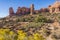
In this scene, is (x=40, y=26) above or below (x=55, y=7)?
below

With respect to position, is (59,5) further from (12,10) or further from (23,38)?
(23,38)

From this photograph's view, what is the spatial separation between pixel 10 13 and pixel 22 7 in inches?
230

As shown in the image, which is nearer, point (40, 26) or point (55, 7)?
point (40, 26)

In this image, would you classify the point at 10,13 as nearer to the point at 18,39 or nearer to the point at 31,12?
the point at 31,12

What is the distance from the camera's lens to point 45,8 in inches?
3059

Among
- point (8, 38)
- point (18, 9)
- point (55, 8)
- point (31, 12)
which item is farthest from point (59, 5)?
point (8, 38)

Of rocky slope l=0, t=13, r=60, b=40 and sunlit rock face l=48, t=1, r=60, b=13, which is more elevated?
sunlit rock face l=48, t=1, r=60, b=13

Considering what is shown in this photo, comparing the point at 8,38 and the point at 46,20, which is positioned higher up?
the point at 8,38

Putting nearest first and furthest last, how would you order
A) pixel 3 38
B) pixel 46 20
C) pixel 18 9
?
pixel 3 38
pixel 46 20
pixel 18 9

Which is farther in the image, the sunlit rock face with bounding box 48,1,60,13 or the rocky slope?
the sunlit rock face with bounding box 48,1,60,13

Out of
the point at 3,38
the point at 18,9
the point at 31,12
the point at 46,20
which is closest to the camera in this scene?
the point at 3,38

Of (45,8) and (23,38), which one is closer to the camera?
(23,38)

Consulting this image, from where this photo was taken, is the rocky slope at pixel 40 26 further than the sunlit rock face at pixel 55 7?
No

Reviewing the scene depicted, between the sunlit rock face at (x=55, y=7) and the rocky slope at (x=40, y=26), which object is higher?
the sunlit rock face at (x=55, y=7)
